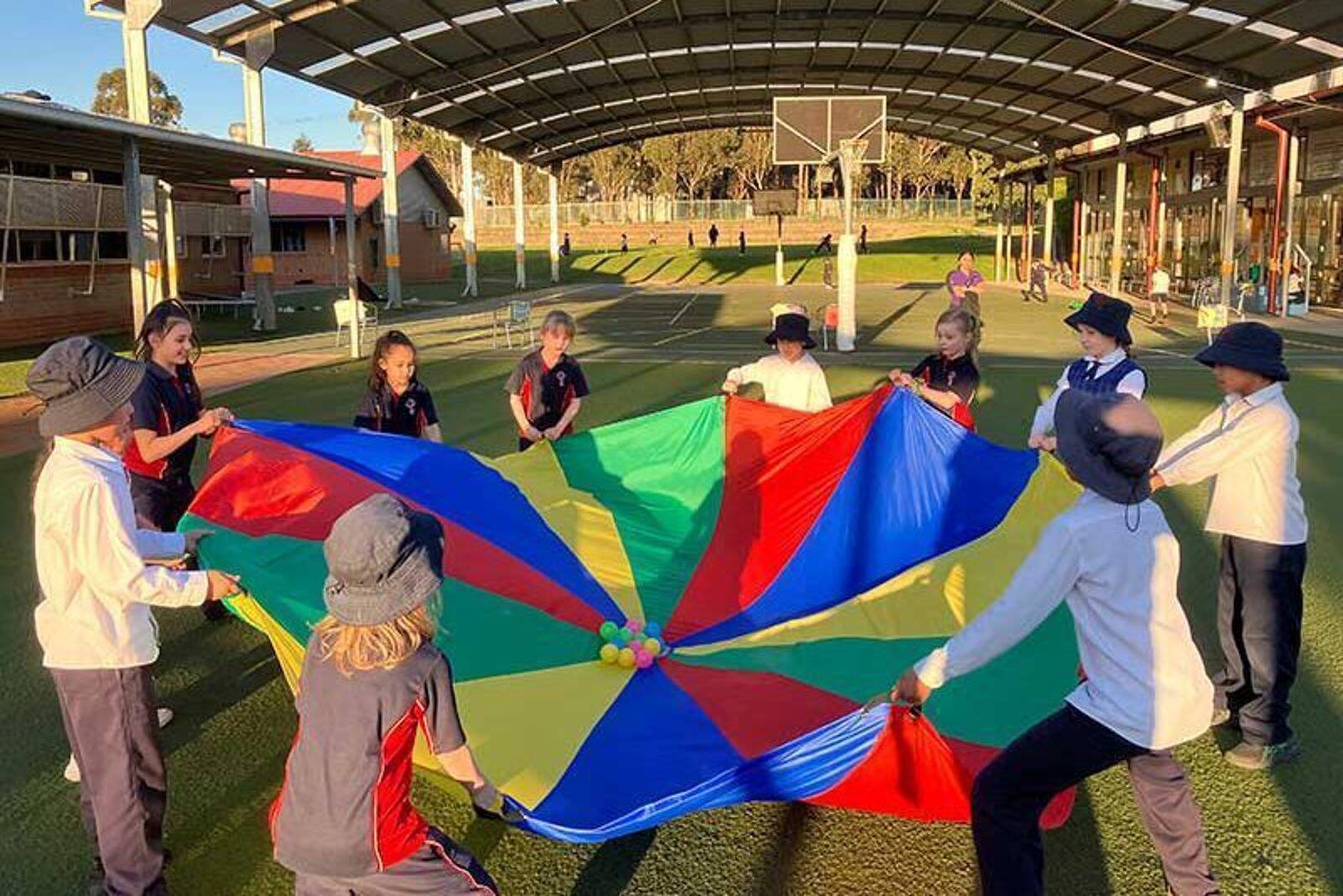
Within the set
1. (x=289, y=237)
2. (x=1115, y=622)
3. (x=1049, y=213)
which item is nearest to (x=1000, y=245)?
(x=1049, y=213)

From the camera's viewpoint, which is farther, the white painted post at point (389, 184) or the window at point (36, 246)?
the white painted post at point (389, 184)

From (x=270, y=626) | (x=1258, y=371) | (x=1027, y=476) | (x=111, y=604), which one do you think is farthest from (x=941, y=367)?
(x=111, y=604)

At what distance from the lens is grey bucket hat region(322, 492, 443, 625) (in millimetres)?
2242

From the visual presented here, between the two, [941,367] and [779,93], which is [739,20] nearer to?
[779,93]

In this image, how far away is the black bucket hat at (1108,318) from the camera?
4.65m

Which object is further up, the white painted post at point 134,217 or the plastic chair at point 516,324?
the white painted post at point 134,217

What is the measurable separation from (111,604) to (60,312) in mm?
21242

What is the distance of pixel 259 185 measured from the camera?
23031 millimetres

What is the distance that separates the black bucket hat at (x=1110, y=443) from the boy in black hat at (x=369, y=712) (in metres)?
1.62

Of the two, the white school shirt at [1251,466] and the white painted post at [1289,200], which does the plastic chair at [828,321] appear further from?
the white school shirt at [1251,466]

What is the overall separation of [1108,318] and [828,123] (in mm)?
20036

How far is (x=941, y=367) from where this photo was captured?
625 cm

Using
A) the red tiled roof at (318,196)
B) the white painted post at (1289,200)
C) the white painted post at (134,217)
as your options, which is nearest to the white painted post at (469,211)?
the red tiled roof at (318,196)

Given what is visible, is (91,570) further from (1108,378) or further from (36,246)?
(36,246)
